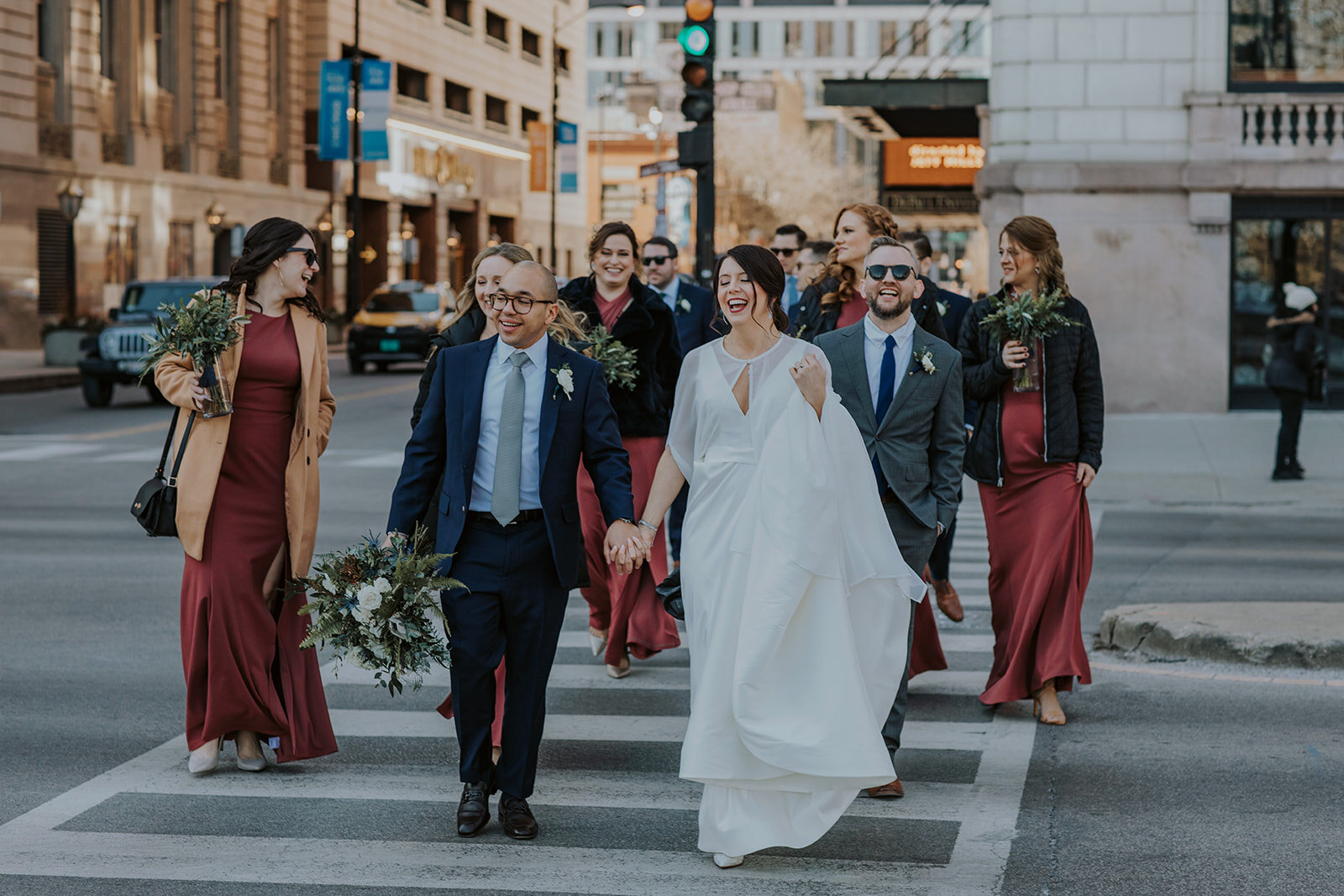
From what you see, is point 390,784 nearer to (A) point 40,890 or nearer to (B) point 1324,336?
(A) point 40,890

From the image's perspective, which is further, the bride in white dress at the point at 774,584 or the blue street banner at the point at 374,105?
the blue street banner at the point at 374,105

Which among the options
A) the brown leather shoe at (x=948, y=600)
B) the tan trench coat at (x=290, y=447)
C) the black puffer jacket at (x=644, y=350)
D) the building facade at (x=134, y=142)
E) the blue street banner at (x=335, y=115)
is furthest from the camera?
the blue street banner at (x=335, y=115)

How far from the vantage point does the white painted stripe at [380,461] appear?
1814 centimetres

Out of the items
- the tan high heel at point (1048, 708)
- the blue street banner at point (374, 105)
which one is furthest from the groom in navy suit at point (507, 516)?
the blue street banner at point (374, 105)

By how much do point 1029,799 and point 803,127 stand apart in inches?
4035

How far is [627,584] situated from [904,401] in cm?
219

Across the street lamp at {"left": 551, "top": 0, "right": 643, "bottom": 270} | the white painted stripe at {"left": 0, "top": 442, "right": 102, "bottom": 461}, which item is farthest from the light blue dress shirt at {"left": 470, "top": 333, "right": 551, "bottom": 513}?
the street lamp at {"left": 551, "top": 0, "right": 643, "bottom": 270}

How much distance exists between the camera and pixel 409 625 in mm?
5621

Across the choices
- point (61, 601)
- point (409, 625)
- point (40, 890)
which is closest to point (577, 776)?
point (409, 625)

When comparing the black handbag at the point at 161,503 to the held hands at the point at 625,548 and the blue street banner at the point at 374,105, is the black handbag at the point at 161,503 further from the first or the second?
the blue street banner at the point at 374,105

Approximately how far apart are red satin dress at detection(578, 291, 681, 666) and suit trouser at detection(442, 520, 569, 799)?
224 cm

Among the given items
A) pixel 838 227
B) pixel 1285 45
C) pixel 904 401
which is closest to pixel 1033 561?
pixel 904 401

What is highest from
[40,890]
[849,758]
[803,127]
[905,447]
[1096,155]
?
[803,127]

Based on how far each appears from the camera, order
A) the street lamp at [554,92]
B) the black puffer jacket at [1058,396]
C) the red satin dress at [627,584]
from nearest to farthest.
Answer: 1. the black puffer jacket at [1058,396]
2. the red satin dress at [627,584]
3. the street lamp at [554,92]
